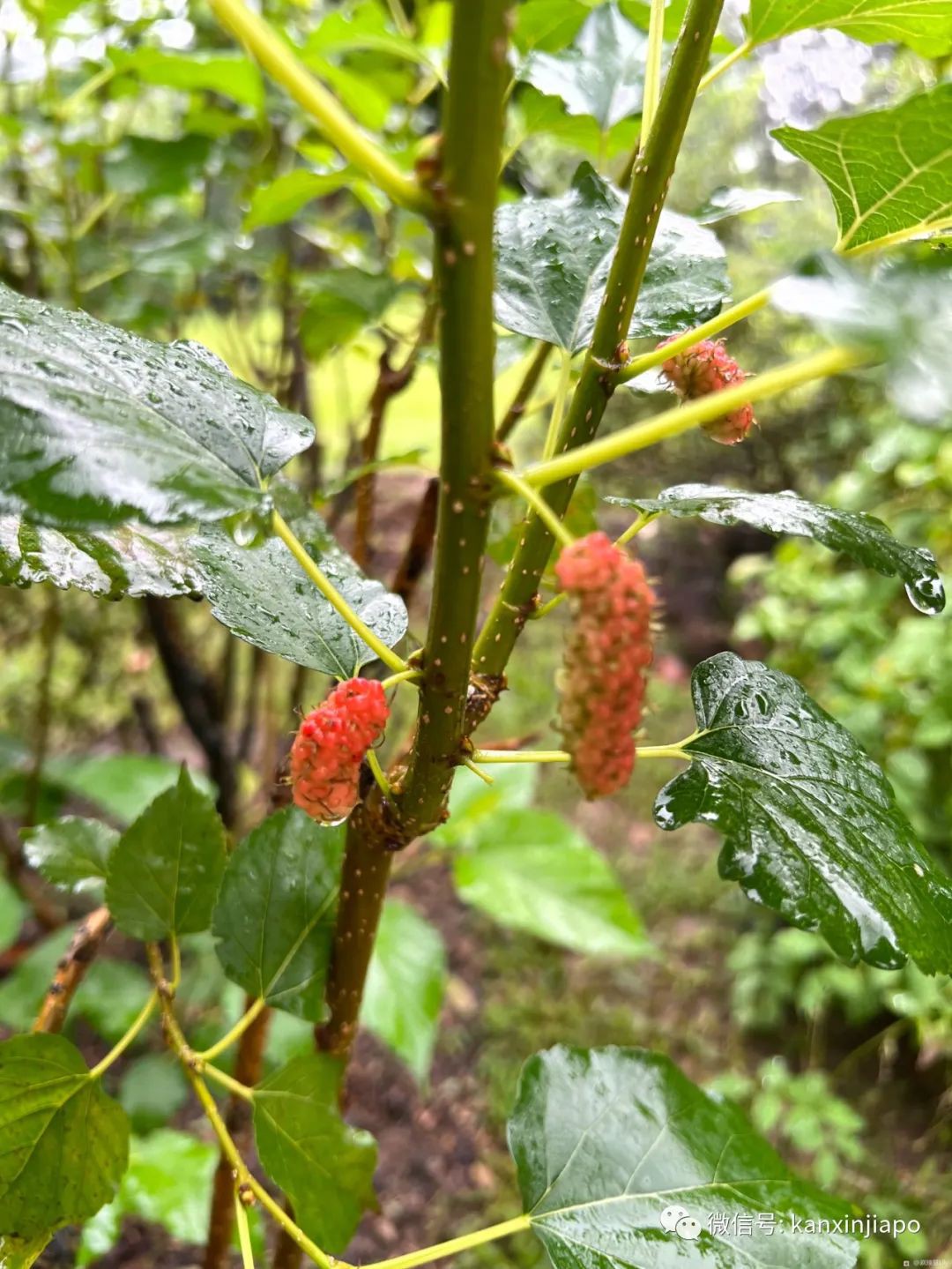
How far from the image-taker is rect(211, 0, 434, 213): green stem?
0.60 ft

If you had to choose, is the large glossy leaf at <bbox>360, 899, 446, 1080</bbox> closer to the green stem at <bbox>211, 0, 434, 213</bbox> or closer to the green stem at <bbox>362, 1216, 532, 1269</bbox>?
the green stem at <bbox>362, 1216, 532, 1269</bbox>

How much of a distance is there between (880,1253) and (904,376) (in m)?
1.19

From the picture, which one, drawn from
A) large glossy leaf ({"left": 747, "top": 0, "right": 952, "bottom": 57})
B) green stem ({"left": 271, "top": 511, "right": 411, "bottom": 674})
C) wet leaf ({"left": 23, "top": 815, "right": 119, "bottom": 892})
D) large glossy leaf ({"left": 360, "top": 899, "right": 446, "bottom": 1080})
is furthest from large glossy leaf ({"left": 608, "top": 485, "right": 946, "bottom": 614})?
large glossy leaf ({"left": 360, "top": 899, "right": 446, "bottom": 1080})

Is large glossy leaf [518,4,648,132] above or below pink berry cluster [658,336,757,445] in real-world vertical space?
above

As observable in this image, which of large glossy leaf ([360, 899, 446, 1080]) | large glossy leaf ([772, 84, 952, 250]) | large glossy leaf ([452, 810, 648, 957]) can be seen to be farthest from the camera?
large glossy leaf ([452, 810, 648, 957])

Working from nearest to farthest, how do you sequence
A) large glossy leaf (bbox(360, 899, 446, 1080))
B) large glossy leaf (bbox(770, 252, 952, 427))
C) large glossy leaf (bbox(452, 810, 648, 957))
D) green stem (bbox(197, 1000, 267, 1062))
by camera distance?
large glossy leaf (bbox(770, 252, 952, 427)) < green stem (bbox(197, 1000, 267, 1062)) < large glossy leaf (bbox(360, 899, 446, 1080)) < large glossy leaf (bbox(452, 810, 648, 957))

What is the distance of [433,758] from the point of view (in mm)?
304

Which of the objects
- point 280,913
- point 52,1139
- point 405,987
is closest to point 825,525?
point 280,913

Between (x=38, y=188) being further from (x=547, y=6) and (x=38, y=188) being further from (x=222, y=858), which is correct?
(x=222, y=858)

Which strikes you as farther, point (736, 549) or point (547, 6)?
point (736, 549)

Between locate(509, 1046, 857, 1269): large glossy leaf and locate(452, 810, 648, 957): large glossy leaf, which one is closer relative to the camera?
locate(509, 1046, 857, 1269): large glossy leaf

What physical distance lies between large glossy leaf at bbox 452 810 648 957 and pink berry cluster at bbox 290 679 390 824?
30.8 inches

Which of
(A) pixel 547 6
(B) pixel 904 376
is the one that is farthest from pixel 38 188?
(B) pixel 904 376

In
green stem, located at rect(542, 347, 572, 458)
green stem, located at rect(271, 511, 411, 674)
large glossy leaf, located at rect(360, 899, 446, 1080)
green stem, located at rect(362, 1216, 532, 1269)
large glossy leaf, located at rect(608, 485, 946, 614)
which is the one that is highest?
green stem, located at rect(542, 347, 572, 458)
